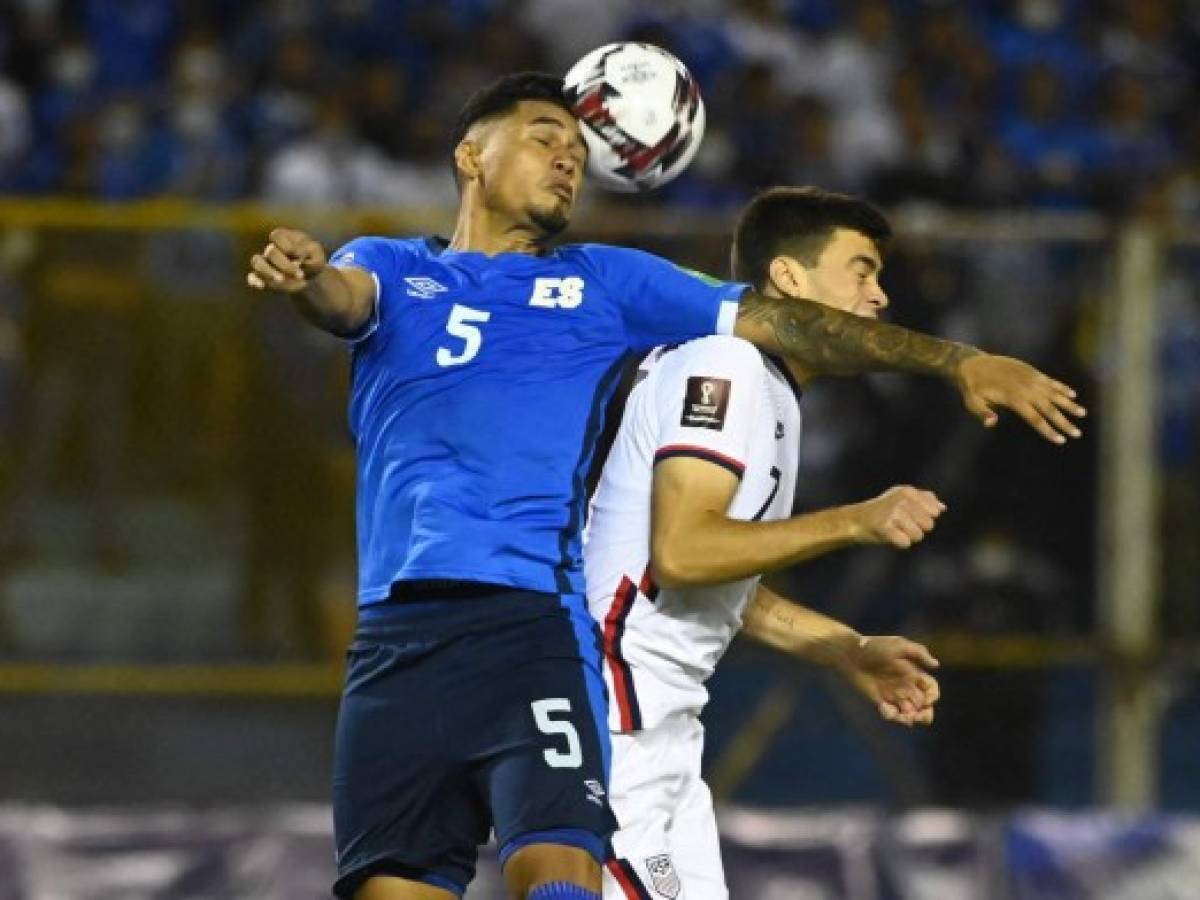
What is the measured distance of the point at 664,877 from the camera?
19.0 ft

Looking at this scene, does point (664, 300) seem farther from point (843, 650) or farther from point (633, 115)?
point (843, 650)

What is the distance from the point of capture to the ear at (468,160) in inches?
245

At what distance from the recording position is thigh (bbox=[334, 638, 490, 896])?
5625 millimetres

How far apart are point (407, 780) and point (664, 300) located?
1.21 metres

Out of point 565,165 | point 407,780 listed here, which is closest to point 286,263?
point 565,165

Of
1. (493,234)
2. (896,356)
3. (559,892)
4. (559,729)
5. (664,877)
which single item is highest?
(493,234)

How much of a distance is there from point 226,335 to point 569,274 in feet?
14.9

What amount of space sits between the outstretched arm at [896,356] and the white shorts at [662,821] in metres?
0.85

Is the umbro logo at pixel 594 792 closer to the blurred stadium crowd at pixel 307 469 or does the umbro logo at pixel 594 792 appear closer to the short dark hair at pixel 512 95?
the short dark hair at pixel 512 95

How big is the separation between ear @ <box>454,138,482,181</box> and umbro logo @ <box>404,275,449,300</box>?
0.34 meters

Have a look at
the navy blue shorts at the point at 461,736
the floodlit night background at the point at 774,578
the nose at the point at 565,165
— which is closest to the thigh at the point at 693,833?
the navy blue shorts at the point at 461,736

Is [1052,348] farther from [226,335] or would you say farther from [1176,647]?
[226,335]

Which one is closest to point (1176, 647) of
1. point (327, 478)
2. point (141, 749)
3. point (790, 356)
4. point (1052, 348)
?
point (1052, 348)

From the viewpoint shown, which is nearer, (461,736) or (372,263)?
(461,736)
